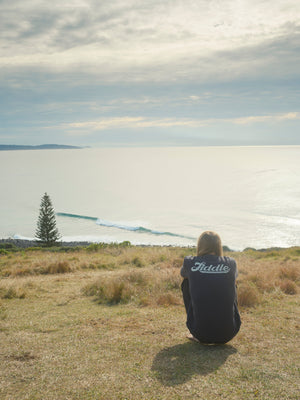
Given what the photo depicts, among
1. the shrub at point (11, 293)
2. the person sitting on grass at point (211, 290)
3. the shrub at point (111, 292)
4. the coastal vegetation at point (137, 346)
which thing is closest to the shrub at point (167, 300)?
the coastal vegetation at point (137, 346)

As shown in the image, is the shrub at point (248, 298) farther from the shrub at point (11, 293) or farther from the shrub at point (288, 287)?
the shrub at point (11, 293)

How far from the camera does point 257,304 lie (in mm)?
7918

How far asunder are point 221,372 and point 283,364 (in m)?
0.96

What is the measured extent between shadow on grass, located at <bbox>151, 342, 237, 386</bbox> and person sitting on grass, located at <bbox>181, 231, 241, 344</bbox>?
0.20 meters

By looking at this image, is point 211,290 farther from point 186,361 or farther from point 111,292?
point 111,292

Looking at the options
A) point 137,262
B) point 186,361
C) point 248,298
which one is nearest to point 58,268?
point 137,262

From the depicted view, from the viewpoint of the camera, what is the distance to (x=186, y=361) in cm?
488

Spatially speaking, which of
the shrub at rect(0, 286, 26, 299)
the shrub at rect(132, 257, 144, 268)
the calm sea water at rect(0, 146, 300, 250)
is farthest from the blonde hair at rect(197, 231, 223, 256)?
the calm sea water at rect(0, 146, 300, 250)

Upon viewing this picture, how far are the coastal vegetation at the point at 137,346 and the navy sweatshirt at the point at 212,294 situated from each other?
1.14ft

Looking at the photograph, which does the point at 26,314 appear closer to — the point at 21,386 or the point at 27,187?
the point at 21,386

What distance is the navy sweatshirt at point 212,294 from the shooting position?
198 inches

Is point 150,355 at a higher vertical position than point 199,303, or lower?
lower

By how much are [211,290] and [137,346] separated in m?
1.55

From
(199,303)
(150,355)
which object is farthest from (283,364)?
(150,355)
